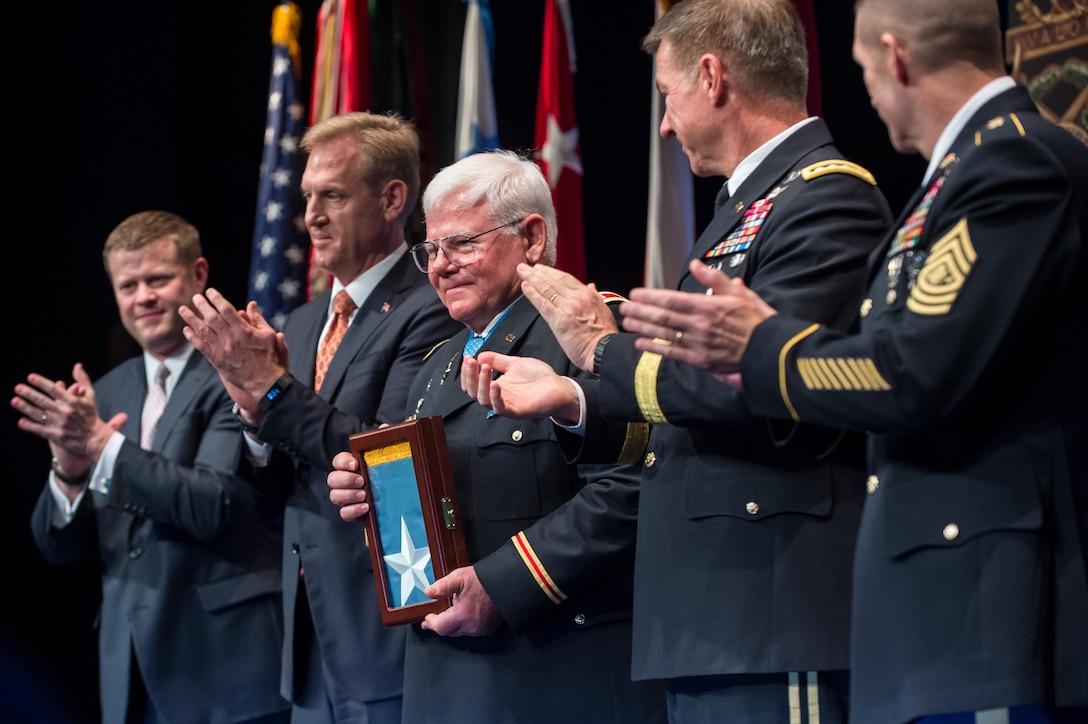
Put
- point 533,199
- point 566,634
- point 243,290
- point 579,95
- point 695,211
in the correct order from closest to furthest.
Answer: point 566,634
point 533,199
point 695,211
point 579,95
point 243,290

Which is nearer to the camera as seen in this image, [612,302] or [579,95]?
[612,302]

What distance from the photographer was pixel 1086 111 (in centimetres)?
291

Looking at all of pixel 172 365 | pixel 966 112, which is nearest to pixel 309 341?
pixel 172 365

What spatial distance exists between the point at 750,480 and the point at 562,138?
2.85 metres

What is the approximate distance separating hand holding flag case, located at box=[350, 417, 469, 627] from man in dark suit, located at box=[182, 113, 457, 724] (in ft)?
1.16

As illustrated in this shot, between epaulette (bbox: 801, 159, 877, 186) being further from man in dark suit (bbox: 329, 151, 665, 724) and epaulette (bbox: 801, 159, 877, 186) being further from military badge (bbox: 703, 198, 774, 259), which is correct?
man in dark suit (bbox: 329, 151, 665, 724)

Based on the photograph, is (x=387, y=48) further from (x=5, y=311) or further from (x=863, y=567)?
(x=863, y=567)

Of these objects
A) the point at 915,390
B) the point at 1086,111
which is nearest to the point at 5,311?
the point at 1086,111

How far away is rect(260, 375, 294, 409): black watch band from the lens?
3014 millimetres

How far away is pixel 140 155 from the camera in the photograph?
573 centimetres

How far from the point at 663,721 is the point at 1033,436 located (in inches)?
45.9

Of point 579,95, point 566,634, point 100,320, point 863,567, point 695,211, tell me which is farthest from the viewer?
point 100,320

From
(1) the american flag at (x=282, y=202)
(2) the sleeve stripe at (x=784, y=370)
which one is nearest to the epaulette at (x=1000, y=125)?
(2) the sleeve stripe at (x=784, y=370)

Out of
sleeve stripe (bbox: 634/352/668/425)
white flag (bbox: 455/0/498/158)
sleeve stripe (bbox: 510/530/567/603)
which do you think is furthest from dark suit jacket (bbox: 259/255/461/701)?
white flag (bbox: 455/0/498/158)
